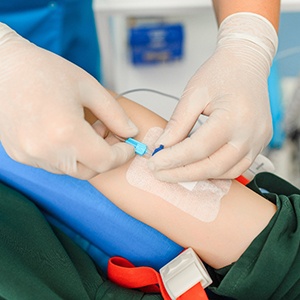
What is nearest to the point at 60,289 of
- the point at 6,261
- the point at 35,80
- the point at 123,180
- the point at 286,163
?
the point at 6,261

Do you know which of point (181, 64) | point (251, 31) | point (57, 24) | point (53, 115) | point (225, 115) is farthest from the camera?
point (181, 64)

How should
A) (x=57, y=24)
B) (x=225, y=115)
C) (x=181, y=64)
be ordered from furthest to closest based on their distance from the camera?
(x=181, y=64) < (x=57, y=24) < (x=225, y=115)

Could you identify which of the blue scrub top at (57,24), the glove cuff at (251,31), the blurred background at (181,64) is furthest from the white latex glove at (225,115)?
the blurred background at (181,64)

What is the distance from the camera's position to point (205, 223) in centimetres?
78

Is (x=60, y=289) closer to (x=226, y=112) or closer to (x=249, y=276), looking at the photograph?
(x=249, y=276)

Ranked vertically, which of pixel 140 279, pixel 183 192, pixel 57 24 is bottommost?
pixel 140 279

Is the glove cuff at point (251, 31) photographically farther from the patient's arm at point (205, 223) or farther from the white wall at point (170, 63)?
the white wall at point (170, 63)

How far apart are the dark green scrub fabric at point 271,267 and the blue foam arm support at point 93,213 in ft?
0.46

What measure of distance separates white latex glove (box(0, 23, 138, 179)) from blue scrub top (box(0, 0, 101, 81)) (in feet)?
1.00

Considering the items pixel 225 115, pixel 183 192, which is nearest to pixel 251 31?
pixel 225 115

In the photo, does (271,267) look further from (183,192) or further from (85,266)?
(85,266)

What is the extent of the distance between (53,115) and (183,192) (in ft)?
0.92

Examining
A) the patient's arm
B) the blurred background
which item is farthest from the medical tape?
the blurred background

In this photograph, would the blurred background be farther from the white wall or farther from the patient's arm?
the patient's arm
